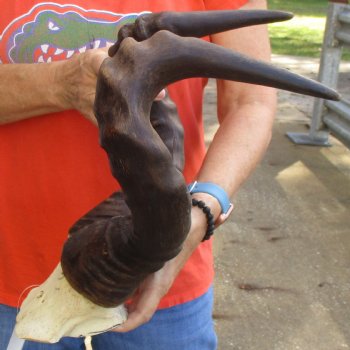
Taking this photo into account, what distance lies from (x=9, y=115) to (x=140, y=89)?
555 mm

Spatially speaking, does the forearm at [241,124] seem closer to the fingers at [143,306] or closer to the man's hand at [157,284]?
the man's hand at [157,284]

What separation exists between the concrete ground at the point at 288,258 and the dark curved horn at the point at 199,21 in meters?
1.94

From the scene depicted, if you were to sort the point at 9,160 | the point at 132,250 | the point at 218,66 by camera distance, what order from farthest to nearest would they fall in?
the point at 9,160
the point at 132,250
the point at 218,66

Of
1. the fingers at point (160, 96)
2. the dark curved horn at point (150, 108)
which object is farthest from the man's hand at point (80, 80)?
the dark curved horn at point (150, 108)

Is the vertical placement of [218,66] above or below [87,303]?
above

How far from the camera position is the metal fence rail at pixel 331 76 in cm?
444

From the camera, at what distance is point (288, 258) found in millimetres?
3186

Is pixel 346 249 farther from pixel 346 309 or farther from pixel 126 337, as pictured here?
pixel 126 337

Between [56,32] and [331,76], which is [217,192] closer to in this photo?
[56,32]

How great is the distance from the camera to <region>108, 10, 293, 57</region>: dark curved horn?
2.90ft

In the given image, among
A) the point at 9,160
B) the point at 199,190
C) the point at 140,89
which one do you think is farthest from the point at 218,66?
the point at 9,160

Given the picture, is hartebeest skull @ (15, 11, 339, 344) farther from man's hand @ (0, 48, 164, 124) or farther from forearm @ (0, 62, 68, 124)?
forearm @ (0, 62, 68, 124)

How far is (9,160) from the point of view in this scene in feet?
4.34

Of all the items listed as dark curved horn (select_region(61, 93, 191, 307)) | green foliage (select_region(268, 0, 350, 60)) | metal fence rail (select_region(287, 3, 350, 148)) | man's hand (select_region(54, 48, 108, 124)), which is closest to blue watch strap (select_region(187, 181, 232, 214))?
dark curved horn (select_region(61, 93, 191, 307))
